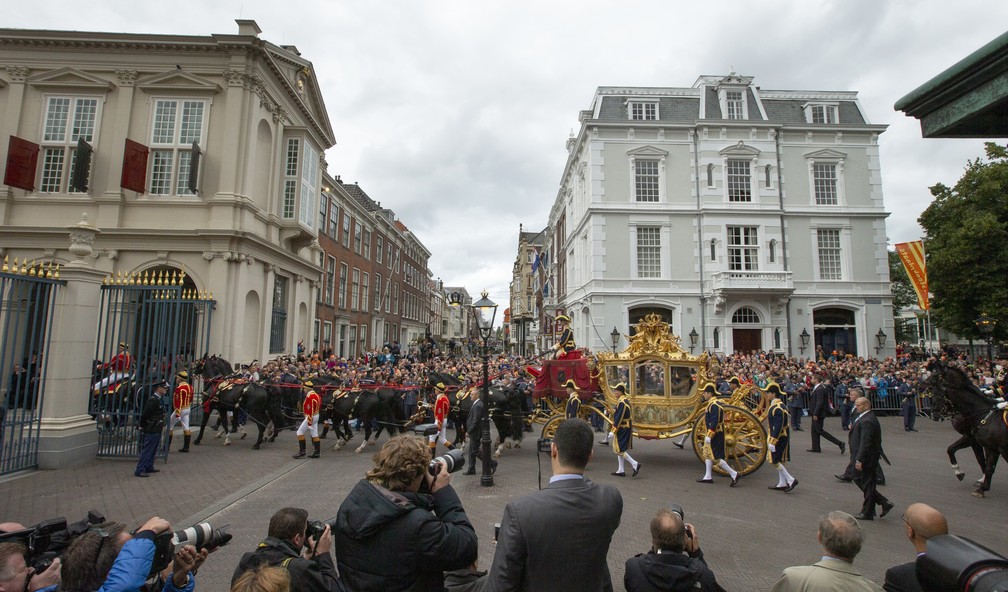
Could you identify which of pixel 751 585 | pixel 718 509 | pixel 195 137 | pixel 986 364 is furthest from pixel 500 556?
pixel 986 364

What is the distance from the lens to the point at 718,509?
7.25 metres

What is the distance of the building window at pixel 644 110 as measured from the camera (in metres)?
28.3

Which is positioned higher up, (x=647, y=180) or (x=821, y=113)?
(x=821, y=113)

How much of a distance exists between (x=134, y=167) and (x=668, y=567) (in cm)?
1960

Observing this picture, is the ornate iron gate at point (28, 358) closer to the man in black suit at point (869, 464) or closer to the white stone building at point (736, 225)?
the man in black suit at point (869, 464)

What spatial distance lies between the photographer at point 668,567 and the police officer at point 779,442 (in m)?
6.31

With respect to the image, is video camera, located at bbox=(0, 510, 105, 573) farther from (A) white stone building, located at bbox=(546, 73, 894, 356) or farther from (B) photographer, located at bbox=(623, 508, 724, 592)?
(A) white stone building, located at bbox=(546, 73, 894, 356)

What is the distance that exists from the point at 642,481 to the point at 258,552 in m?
7.52

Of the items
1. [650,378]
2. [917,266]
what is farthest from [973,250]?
[650,378]

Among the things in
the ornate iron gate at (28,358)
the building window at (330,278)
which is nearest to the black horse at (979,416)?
the ornate iron gate at (28,358)

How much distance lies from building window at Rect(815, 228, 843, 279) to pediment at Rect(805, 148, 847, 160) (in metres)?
4.06

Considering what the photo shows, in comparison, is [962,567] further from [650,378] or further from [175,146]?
[175,146]

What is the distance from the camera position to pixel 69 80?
16953mm

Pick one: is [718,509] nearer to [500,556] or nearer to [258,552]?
[500,556]
